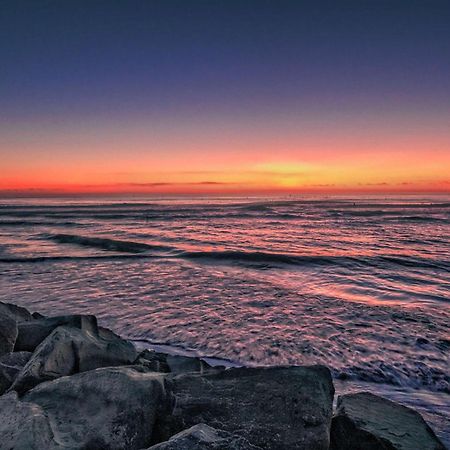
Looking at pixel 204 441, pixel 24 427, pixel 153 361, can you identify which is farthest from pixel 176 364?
pixel 204 441

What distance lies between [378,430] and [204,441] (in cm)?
160

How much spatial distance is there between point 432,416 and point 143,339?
4.51 meters

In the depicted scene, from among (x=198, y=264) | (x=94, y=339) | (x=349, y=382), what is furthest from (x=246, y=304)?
(x=198, y=264)

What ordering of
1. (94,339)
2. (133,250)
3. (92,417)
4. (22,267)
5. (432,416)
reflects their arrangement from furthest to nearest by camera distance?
(133,250)
(22,267)
(94,339)
(432,416)
(92,417)

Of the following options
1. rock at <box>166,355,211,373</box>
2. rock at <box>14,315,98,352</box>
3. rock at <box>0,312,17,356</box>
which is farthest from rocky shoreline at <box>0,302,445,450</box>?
rock at <box>14,315,98,352</box>

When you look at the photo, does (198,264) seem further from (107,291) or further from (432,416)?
(432,416)

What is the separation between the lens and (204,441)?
7.92ft

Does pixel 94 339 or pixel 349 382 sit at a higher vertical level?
pixel 94 339

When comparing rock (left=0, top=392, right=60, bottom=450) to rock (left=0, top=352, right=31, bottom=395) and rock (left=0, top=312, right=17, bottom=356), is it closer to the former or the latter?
rock (left=0, top=352, right=31, bottom=395)

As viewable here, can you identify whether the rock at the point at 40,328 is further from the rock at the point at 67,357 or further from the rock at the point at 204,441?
the rock at the point at 204,441

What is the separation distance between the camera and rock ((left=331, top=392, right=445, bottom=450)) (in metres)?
2.98

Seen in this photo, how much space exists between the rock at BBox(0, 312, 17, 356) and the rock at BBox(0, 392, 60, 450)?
5.96ft

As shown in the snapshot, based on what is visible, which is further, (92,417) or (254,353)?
(254,353)

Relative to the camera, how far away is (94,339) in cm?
469
